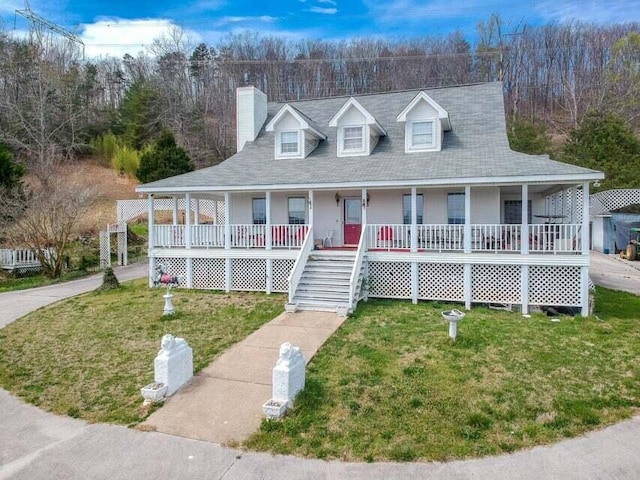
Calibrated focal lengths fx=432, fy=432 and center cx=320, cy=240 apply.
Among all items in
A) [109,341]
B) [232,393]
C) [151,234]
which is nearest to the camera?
[232,393]

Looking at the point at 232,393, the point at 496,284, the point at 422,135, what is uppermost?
the point at 422,135

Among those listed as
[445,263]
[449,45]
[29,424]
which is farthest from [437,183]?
[449,45]

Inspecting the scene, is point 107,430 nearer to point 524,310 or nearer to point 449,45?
point 524,310

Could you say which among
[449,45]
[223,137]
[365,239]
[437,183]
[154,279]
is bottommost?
[154,279]

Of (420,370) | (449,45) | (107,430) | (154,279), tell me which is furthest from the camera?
(449,45)

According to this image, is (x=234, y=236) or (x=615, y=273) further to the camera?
(x=615, y=273)

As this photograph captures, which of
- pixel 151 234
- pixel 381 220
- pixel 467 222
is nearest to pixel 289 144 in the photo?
pixel 381 220

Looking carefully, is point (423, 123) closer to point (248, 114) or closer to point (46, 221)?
point (248, 114)

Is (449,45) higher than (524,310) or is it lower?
higher
